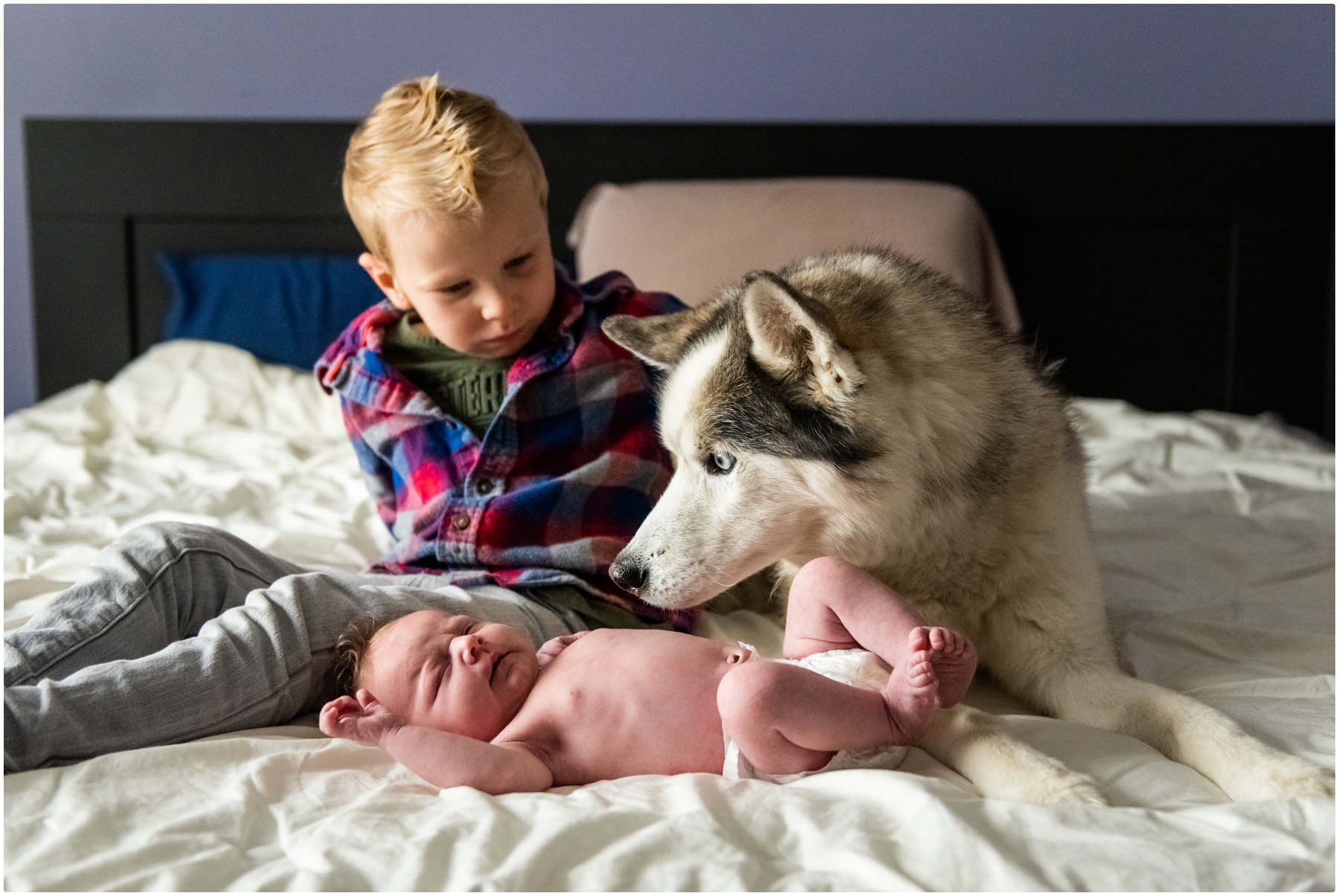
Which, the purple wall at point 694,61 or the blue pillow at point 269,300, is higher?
the purple wall at point 694,61

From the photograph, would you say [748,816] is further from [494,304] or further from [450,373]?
[450,373]

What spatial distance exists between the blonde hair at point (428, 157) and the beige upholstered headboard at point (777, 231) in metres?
1.42

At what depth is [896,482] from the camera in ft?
4.87

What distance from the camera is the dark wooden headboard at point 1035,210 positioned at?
153 inches

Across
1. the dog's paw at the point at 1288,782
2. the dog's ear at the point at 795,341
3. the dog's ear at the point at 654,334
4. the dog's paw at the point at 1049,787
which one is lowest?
the dog's paw at the point at 1049,787

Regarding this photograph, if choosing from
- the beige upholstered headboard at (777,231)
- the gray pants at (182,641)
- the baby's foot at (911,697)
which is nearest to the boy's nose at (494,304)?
the gray pants at (182,641)

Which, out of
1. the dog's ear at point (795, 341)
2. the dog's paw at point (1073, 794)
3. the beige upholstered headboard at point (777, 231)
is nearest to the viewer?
the dog's paw at point (1073, 794)

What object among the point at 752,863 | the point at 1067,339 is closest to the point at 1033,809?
the point at 752,863

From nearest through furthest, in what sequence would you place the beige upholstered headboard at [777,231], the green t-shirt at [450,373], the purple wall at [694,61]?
the green t-shirt at [450,373]
the beige upholstered headboard at [777,231]
the purple wall at [694,61]

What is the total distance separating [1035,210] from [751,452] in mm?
2835

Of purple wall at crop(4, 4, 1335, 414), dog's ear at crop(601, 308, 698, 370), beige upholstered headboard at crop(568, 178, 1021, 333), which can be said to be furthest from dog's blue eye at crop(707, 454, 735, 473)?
purple wall at crop(4, 4, 1335, 414)

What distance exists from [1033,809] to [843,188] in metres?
2.82

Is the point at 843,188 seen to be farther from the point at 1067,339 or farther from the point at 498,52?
the point at 498,52

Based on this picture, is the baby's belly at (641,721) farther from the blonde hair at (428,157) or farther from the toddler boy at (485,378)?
the blonde hair at (428,157)
